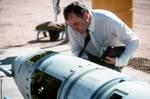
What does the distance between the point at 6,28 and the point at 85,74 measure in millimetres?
11026

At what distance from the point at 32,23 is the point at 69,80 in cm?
1154

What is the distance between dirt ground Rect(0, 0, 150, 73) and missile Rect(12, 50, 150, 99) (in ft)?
13.6

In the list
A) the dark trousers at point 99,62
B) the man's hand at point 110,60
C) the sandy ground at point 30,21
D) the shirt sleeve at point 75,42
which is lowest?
the sandy ground at point 30,21

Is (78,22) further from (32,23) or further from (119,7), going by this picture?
(32,23)

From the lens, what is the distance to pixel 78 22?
5.32m

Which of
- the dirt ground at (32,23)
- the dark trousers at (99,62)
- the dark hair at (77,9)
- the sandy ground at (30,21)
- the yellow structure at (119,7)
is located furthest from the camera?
the sandy ground at (30,21)

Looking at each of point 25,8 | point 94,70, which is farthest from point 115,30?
point 25,8

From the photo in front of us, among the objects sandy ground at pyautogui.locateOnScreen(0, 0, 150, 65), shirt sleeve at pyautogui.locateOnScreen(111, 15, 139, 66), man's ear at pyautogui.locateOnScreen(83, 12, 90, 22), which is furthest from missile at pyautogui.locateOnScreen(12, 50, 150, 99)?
sandy ground at pyautogui.locateOnScreen(0, 0, 150, 65)

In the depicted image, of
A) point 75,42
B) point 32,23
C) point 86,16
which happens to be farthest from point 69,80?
point 32,23

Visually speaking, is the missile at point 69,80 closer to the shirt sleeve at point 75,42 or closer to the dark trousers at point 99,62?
the shirt sleeve at point 75,42

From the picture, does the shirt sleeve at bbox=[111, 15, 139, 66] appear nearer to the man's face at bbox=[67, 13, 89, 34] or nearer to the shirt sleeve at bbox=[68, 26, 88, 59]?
the man's face at bbox=[67, 13, 89, 34]

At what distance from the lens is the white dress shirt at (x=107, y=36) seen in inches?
218

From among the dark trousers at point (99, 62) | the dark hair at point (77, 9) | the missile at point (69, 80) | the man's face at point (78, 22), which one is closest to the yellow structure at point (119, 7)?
the dark trousers at point (99, 62)

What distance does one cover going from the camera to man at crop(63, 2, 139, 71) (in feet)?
17.4
